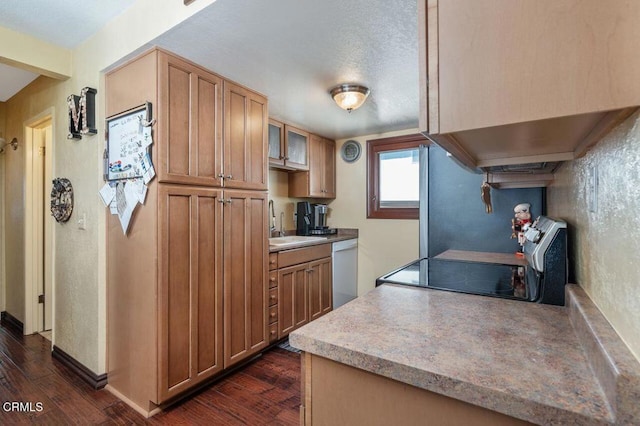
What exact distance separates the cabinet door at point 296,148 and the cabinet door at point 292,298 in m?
1.11

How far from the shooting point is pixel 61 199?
2412mm

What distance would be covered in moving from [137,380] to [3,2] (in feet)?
7.30

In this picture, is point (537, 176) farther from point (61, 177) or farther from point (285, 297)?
point (61, 177)

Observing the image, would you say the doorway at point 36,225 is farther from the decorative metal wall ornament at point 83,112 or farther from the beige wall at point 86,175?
the decorative metal wall ornament at point 83,112

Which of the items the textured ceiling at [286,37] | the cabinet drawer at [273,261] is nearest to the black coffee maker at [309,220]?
the cabinet drawer at [273,261]

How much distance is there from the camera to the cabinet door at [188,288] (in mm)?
1799

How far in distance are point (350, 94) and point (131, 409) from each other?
2480 mm

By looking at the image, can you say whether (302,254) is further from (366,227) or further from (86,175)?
(86,175)

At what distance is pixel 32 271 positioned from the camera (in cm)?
302

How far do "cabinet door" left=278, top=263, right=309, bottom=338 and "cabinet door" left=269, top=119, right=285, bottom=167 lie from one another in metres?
1.06

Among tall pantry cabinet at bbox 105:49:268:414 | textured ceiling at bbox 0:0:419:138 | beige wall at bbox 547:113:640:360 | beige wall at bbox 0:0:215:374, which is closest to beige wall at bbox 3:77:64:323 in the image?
beige wall at bbox 0:0:215:374

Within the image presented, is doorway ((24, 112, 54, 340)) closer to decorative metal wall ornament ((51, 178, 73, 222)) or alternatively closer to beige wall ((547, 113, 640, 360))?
decorative metal wall ornament ((51, 178, 73, 222))

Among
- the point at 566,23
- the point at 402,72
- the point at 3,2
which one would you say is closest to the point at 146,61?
the point at 3,2

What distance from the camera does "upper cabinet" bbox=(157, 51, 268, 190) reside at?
1.82 m
